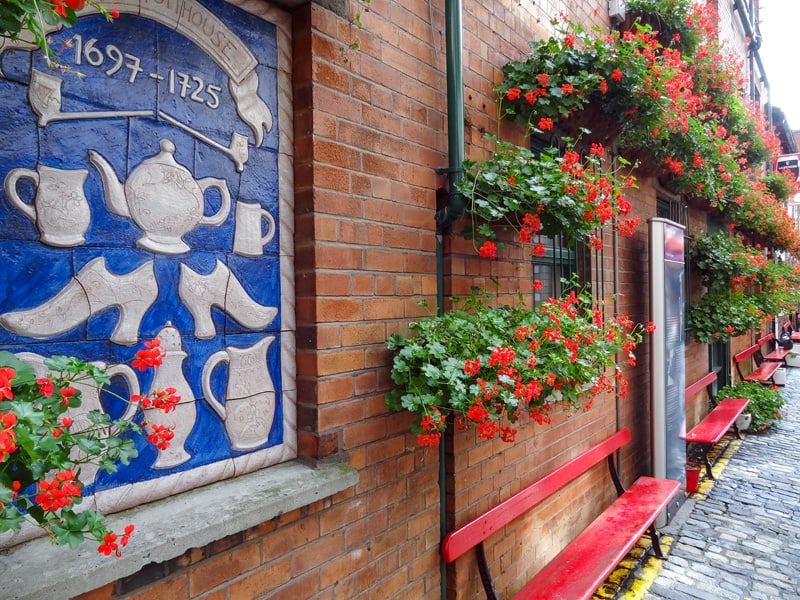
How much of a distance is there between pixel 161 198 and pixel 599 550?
3.14 meters

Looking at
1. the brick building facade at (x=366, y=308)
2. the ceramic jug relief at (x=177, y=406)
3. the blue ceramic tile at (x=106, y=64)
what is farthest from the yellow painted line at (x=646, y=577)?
the blue ceramic tile at (x=106, y=64)

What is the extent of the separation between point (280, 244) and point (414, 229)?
26.9 inches

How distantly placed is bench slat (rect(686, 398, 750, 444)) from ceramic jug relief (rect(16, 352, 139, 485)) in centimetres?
547

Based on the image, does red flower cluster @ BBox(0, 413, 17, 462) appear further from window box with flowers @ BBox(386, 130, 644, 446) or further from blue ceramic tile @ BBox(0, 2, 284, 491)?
window box with flowers @ BBox(386, 130, 644, 446)

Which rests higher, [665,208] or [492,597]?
[665,208]

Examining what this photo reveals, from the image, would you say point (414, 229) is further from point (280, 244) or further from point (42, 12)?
point (42, 12)

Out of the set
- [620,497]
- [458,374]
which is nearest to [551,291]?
[620,497]

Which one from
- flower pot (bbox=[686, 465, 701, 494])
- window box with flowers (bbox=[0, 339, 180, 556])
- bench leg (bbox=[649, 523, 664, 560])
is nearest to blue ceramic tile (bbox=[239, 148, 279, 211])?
A: window box with flowers (bbox=[0, 339, 180, 556])

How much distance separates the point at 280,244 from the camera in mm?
1978

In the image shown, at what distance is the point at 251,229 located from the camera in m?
1.89

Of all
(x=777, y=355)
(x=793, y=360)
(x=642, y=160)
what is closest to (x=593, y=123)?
(x=642, y=160)

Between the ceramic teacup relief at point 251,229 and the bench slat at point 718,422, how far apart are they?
5.13 meters

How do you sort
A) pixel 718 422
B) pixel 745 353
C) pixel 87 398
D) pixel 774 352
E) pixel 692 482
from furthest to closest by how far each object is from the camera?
pixel 774 352 < pixel 745 353 < pixel 718 422 < pixel 692 482 < pixel 87 398

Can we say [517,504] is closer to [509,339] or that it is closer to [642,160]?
[509,339]
